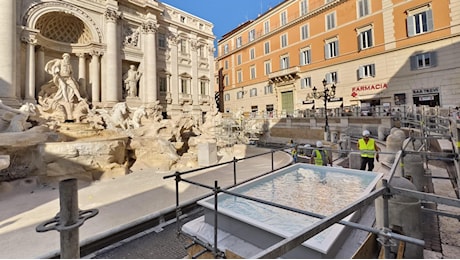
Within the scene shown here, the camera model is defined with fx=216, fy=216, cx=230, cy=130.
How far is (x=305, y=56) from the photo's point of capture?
26016 millimetres

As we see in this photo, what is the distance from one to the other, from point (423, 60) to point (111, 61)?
25.4 meters

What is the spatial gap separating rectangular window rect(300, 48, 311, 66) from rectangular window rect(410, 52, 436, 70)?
33.4 ft

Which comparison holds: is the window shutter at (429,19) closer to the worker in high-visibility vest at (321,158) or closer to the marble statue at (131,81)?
the worker in high-visibility vest at (321,158)

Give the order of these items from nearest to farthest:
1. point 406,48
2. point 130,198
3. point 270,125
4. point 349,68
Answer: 1. point 130,198
2. point 406,48
3. point 349,68
4. point 270,125

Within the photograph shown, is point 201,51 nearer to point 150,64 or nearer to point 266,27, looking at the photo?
point 150,64

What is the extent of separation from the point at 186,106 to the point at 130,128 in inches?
468

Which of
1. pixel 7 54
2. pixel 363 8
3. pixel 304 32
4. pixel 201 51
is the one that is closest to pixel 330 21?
pixel 304 32

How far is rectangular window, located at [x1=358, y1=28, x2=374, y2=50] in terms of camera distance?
2012 centimetres

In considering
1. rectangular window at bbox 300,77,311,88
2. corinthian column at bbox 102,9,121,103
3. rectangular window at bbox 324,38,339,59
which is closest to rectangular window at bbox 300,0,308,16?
rectangular window at bbox 324,38,339,59

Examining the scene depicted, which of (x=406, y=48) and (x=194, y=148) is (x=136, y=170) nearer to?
(x=194, y=148)

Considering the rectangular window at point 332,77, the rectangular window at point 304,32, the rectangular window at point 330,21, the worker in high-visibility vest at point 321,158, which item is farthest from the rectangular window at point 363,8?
the worker in high-visibility vest at point 321,158

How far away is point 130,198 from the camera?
6586 millimetres

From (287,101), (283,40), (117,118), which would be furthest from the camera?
(283,40)

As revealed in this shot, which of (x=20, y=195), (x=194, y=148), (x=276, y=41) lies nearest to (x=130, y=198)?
(x=20, y=195)
